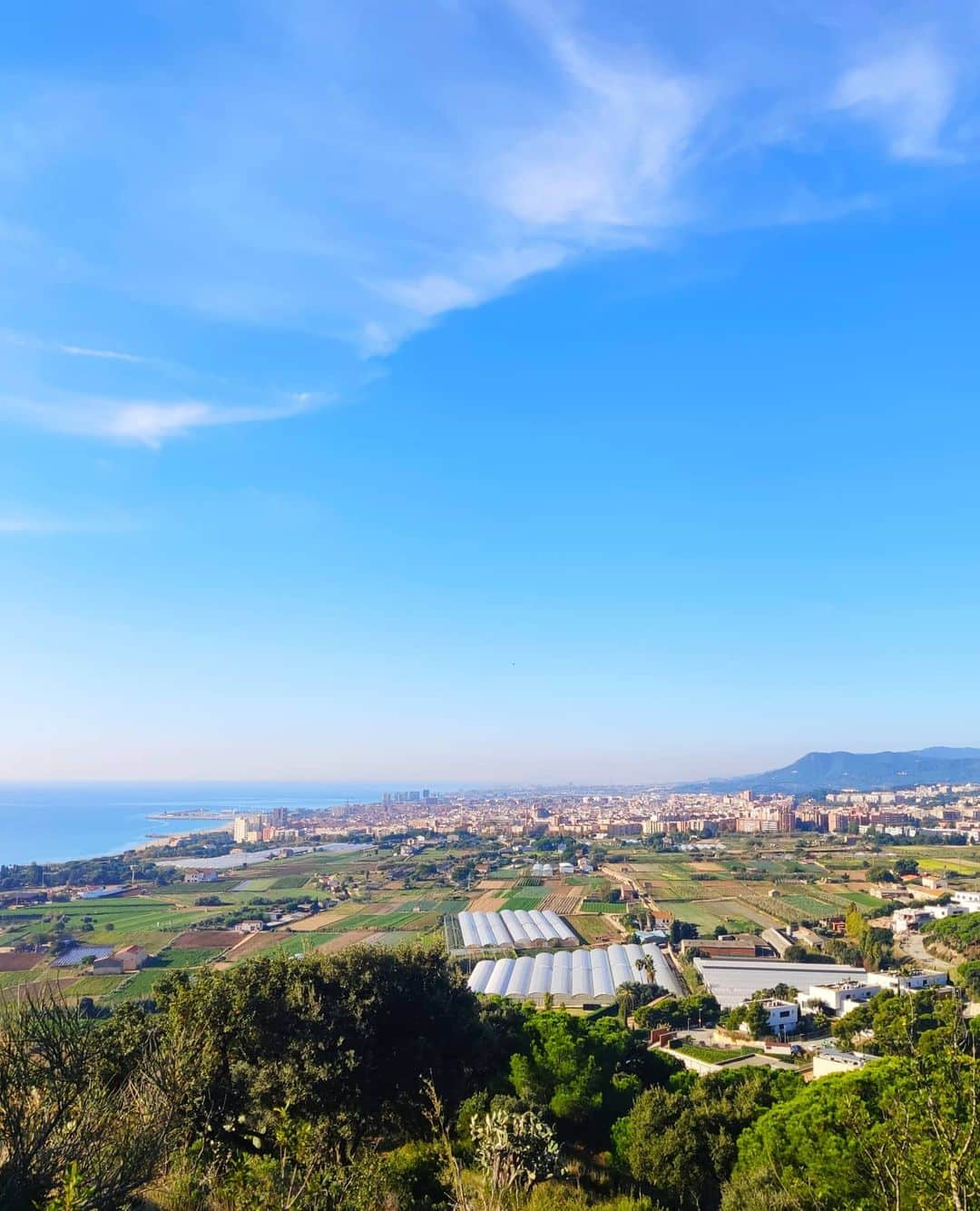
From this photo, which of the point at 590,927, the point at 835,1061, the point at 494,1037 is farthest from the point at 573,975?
the point at 494,1037

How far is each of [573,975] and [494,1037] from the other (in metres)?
20.3

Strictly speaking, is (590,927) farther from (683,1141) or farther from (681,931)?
(683,1141)

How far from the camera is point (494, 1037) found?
11.1m

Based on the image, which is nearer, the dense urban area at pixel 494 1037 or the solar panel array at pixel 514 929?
the dense urban area at pixel 494 1037

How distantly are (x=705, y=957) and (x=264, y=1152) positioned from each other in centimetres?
3002

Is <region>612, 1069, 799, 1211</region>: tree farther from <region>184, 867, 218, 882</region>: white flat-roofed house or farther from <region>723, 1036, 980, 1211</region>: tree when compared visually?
<region>184, 867, 218, 882</region>: white flat-roofed house

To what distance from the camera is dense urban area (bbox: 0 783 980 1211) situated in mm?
4602

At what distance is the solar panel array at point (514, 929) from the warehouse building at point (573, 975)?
2.68 m

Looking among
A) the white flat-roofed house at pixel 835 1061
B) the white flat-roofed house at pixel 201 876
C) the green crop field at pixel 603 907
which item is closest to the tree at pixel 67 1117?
the white flat-roofed house at pixel 835 1061

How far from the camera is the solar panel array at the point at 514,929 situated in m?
37.2

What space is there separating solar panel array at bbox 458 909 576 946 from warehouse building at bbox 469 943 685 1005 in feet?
8.78

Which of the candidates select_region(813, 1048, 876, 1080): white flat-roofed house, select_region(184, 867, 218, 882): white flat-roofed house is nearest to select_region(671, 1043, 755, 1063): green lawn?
select_region(813, 1048, 876, 1080): white flat-roofed house

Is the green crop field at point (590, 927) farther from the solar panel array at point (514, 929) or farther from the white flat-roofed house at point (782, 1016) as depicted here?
the white flat-roofed house at point (782, 1016)

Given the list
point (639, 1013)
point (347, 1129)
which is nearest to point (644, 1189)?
point (347, 1129)
